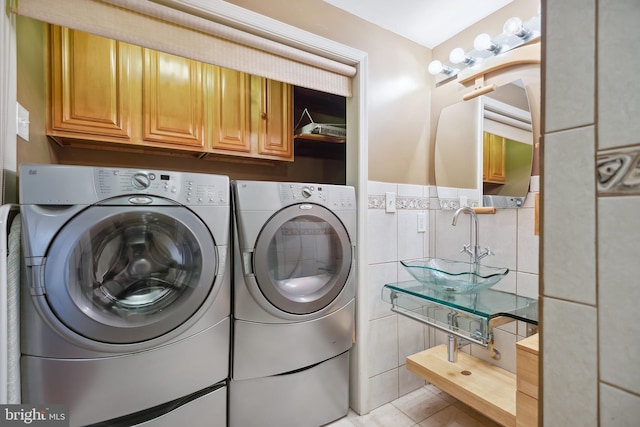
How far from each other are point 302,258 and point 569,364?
3.84ft

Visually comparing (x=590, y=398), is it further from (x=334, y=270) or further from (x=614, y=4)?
(x=334, y=270)

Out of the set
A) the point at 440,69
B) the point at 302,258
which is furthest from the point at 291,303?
the point at 440,69

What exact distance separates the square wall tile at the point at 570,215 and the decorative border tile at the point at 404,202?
4.14ft

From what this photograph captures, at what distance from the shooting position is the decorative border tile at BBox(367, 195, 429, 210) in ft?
5.54

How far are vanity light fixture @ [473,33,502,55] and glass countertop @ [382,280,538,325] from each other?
1313 mm

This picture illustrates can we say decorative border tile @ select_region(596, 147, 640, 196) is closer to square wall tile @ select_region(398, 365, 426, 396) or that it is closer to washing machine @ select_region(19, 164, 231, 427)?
washing machine @ select_region(19, 164, 231, 427)

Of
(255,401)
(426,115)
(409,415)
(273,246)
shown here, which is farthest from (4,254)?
(426,115)

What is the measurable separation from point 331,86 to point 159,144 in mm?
1006

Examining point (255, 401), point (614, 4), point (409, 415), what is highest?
point (614, 4)

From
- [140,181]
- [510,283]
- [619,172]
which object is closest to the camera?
[619,172]

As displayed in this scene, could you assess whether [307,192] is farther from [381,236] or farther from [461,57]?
[461,57]

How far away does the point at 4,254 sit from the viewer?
0.82 metres

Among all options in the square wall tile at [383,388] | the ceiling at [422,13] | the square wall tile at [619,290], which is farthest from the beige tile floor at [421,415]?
the ceiling at [422,13]

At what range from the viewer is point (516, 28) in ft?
4.54
